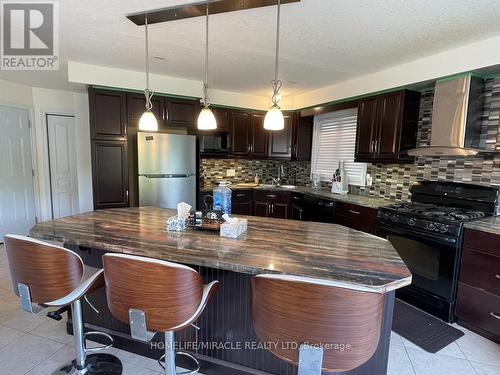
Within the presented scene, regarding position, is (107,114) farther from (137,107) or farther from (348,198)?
(348,198)

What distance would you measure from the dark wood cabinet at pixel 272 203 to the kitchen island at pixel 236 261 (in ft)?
7.68

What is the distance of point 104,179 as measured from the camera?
3648mm

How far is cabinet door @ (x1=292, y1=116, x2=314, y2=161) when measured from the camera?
4754 millimetres

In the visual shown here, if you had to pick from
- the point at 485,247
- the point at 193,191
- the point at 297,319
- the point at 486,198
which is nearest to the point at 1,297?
the point at 193,191

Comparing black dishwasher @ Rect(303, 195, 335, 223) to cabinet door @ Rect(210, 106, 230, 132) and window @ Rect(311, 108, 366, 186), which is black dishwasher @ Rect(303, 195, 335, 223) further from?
cabinet door @ Rect(210, 106, 230, 132)

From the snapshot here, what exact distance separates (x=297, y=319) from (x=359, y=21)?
2.17 m

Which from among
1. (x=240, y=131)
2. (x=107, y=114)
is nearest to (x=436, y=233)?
(x=240, y=131)

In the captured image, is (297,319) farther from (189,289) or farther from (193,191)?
(193,191)

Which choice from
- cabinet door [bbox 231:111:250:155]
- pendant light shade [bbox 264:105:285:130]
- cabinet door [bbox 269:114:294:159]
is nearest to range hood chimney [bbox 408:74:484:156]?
pendant light shade [bbox 264:105:285:130]

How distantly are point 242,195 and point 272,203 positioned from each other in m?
0.50

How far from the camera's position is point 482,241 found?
7.29 ft

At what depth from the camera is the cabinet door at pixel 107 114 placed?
3.52 m

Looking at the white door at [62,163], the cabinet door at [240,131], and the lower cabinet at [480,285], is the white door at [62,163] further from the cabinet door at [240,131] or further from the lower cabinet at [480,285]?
the lower cabinet at [480,285]

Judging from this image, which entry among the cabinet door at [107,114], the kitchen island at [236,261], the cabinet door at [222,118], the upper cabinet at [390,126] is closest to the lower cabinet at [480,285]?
the kitchen island at [236,261]
